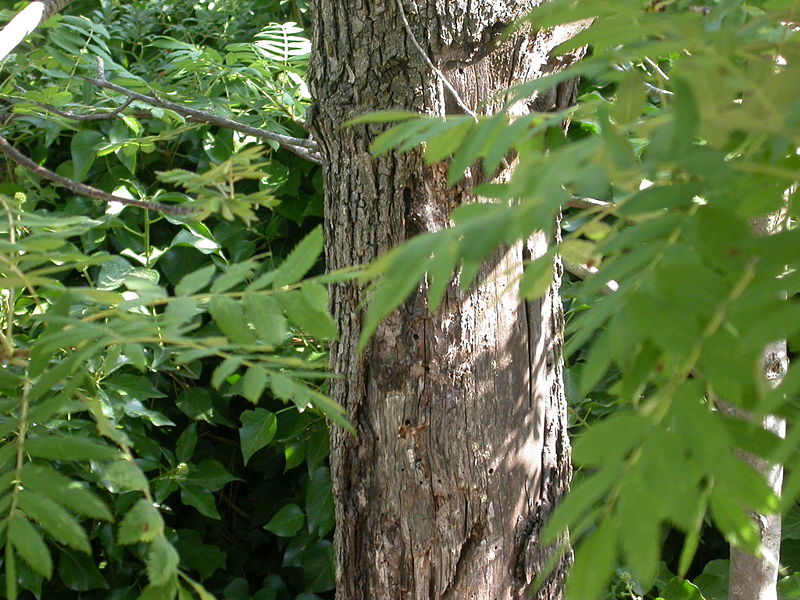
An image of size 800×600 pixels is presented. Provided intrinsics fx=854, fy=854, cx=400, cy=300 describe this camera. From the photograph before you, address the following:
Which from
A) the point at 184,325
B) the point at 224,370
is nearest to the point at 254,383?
the point at 224,370

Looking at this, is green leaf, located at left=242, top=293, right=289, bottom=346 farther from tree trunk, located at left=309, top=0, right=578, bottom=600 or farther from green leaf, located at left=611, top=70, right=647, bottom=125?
tree trunk, located at left=309, top=0, right=578, bottom=600

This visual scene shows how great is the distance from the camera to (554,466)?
142 cm

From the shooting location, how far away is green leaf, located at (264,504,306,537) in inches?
78.4

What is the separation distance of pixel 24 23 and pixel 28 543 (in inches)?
36.0

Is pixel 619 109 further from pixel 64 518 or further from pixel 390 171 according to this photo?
pixel 390 171

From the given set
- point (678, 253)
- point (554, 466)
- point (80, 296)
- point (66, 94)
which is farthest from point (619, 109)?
point (66, 94)

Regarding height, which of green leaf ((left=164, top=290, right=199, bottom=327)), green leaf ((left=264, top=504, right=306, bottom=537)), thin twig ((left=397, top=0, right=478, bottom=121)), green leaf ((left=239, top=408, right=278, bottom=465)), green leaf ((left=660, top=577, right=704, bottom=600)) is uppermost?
thin twig ((left=397, top=0, right=478, bottom=121))

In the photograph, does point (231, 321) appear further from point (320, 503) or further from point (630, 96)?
point (320, 503)

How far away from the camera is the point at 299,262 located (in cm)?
80

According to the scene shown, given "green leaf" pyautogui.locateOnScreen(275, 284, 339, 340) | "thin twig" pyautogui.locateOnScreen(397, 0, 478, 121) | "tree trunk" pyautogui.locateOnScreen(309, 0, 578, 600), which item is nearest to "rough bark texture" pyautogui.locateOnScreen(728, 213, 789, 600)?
"tree trunk" pyautogui.locateOnScreen(309, 0, 578, 600)

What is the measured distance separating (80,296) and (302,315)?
0.21 m

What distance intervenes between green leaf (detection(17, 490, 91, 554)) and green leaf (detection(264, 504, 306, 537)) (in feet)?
4.34

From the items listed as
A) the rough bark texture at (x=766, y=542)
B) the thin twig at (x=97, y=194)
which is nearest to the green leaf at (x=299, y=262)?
the thin twig at (x=97, y=194)

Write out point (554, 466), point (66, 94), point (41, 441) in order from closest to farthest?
point (41, 441)
point (554, 466)
point (66, 94)
